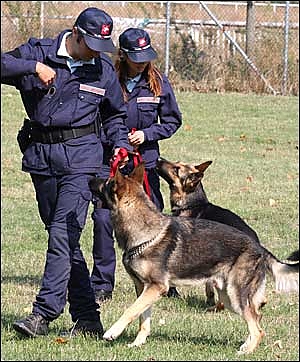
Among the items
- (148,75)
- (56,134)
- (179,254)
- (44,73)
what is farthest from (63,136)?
(148,75)

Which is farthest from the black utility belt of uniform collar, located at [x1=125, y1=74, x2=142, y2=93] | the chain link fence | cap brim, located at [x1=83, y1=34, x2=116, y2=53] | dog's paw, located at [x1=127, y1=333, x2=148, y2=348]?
the chain link fence

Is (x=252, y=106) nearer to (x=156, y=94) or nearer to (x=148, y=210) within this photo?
(x=156, y=94)

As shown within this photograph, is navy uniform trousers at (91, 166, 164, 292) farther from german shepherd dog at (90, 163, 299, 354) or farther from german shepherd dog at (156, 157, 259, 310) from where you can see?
german shepherd dog at (90, 163, 299, 354)

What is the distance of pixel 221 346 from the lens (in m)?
6.18

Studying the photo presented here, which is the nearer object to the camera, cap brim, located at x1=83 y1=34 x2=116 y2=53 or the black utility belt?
cap brim, located at x1=83 y1=34 x2=116 y2=53

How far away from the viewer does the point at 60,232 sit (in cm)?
612

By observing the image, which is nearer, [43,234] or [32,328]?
[32,328]

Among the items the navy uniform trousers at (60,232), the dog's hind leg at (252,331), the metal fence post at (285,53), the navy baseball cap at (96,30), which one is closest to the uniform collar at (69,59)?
the navy baseball cap at (96,30)

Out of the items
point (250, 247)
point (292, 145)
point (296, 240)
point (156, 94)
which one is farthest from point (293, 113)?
point (250, 247)

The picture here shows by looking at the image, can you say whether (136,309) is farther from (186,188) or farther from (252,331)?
(186,188)

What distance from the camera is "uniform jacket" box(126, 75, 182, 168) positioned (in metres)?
7.89

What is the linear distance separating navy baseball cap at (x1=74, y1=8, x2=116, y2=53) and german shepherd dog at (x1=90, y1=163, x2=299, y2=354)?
86cm

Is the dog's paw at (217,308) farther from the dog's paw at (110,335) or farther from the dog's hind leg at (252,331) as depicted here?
the dog's paw at (110,335)

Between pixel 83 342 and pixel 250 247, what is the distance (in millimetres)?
1298
